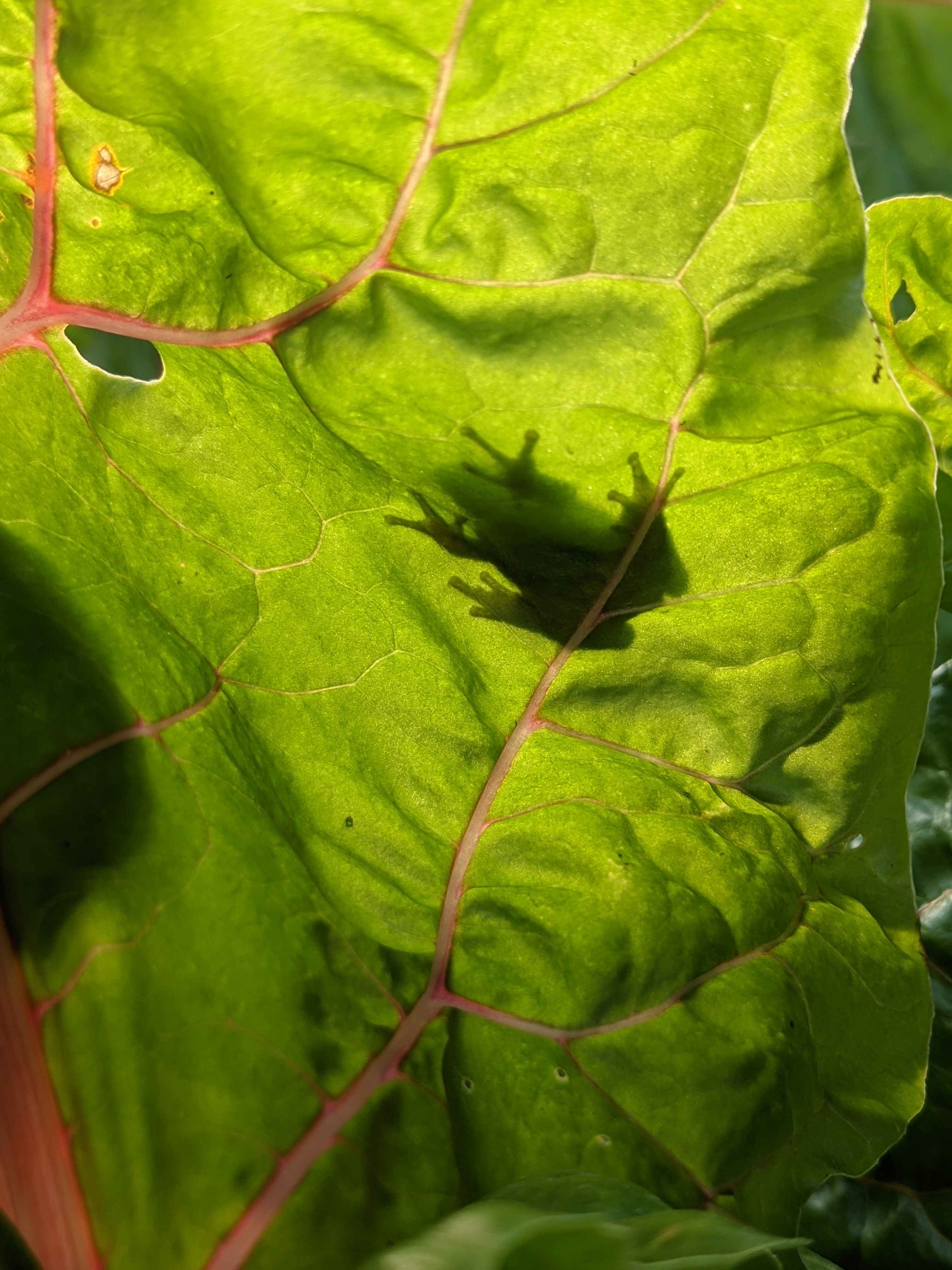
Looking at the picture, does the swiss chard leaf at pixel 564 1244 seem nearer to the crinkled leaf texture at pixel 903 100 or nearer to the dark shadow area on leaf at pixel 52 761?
the dark shadow area on leaf at pixel 52 761

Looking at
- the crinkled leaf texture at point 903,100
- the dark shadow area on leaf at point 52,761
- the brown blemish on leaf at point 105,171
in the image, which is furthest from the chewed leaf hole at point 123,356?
the crinkled leaf texture at point 903,100

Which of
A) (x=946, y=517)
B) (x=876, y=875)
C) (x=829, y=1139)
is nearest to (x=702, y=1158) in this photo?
(x=829, y=1139)

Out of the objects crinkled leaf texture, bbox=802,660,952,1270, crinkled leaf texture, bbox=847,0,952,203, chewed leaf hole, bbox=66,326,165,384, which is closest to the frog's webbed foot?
chewed leaf hole, bbox=66,326,165,384

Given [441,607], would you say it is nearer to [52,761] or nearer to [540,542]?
[540,542]

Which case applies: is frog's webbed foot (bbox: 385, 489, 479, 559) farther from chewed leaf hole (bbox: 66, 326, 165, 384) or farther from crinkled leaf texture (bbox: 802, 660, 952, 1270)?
crinkled leaf texture (bbox: 802, 660, 952, 1270)

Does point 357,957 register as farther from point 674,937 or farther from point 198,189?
point 198,189

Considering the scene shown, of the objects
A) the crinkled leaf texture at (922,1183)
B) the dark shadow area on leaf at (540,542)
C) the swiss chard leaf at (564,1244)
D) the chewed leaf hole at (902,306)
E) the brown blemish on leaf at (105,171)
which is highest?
the brown blemish on leaf at (105,171)
